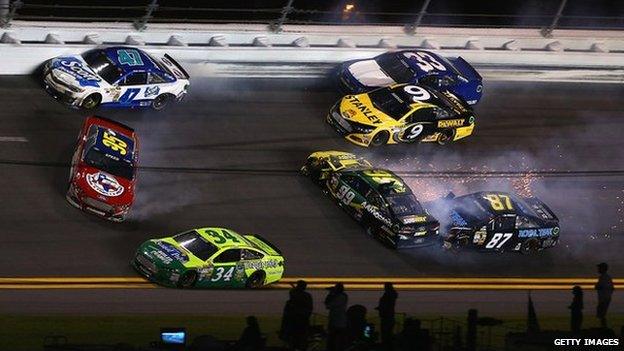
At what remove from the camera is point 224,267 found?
33375mm

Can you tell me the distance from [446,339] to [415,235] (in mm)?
5494

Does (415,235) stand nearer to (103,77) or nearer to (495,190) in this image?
(495,190)

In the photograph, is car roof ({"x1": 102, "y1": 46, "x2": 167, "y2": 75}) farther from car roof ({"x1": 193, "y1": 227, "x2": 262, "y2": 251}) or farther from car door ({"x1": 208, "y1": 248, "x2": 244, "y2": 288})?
car door ({"x1": 208, "y1": 248, "x2": 244, "y2": 288})

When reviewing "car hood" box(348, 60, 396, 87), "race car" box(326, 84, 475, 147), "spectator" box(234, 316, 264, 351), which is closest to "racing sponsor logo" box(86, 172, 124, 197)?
"race car" box(326, 84, 475, 147)

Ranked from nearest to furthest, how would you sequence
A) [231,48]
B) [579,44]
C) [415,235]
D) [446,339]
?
[446,339] < [415,235] < [231,48] < [579,44]

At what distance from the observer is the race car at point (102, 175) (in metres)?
34.8

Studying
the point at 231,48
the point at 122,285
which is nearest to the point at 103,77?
the point at 231,48

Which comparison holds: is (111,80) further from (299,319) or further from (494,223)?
(299,319)

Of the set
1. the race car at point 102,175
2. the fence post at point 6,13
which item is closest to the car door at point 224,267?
the race car at point 102,175

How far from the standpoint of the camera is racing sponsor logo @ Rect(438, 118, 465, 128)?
39406 millimetres

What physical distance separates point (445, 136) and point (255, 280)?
7.71 metres

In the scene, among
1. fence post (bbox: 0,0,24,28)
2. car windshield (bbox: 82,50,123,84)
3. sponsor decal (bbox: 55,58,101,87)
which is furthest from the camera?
fence post (bbox: 0,0,24,28)

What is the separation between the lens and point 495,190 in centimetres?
3881

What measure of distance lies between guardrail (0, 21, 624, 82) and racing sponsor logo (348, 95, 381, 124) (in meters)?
2.86
